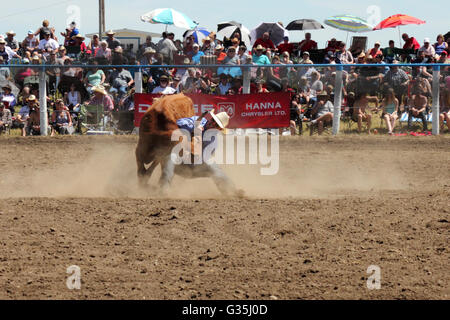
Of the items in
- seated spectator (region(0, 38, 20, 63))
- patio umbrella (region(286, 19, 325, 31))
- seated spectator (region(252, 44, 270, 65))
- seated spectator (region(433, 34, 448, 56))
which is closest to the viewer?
seated spectator (region(252, 44, 270, 65))

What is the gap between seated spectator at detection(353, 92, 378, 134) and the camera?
14467mm

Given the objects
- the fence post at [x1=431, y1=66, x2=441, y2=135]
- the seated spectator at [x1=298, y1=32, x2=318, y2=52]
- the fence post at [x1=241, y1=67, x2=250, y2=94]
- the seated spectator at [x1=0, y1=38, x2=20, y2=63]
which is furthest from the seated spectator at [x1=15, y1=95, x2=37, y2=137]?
the fence post at [x1=431, y1=66, x2=441, y2=135]

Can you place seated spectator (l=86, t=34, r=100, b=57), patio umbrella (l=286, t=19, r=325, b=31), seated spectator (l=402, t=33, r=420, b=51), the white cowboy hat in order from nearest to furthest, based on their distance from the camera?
the white cowboy hat → seated spectator (l=86, t=34, r=100, b=57) → seated spectator (l=402, t=33, r=420, b=51) → patio umbrella (l=286, t=19, r=325, b=31)

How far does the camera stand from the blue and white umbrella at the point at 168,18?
2036 cm

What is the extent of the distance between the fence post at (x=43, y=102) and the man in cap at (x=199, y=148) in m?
6.76

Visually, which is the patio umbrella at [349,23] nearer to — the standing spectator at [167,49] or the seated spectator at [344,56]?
the seated spectator at [344,56]

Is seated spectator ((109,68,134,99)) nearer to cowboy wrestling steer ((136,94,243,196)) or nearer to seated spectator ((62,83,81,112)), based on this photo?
seated spectator ((62,83,81,112))

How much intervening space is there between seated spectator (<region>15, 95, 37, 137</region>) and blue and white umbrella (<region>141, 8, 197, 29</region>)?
21.6ft

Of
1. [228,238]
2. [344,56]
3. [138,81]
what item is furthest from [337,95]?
[228,238]

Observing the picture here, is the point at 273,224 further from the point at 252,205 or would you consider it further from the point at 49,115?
the point at 49,115

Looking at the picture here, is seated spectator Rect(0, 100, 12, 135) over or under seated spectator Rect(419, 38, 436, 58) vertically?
under

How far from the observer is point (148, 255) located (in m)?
6.39
